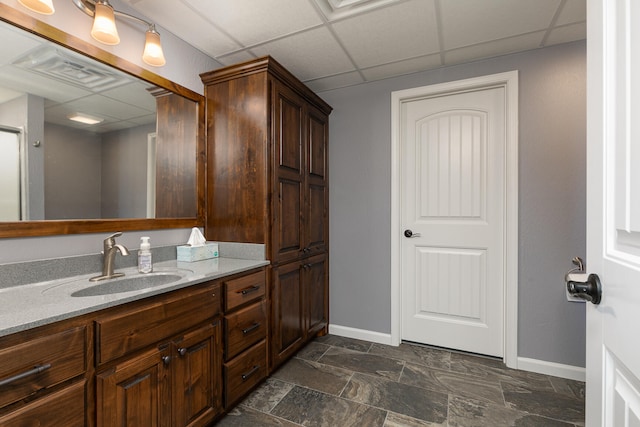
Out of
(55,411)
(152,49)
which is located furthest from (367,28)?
(55,411)

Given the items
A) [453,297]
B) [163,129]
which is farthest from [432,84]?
[163,129]

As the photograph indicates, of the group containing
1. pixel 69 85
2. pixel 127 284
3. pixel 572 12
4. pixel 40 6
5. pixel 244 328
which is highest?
pixel 572 12

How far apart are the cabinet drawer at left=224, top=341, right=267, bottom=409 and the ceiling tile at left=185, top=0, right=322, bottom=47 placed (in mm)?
2052

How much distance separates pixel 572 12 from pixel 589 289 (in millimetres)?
1921

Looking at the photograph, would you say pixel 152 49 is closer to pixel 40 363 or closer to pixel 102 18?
pixel 102 18

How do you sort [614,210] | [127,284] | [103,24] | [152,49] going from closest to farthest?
[614,210]
[103,24]
[127,284]
[152,49]

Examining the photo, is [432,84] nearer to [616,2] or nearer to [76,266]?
[616,2]

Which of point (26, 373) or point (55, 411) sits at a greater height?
point (26, 373)

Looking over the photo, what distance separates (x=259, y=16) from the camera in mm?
1761

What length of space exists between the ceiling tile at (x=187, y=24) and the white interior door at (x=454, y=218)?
1.57 m

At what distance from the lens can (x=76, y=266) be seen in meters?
1.44

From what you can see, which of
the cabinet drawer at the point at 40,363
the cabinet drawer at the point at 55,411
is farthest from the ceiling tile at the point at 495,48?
the cabinet drawer at the point at 55,411

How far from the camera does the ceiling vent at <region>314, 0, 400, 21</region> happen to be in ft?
5.44

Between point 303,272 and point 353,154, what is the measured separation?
3.89 ft
